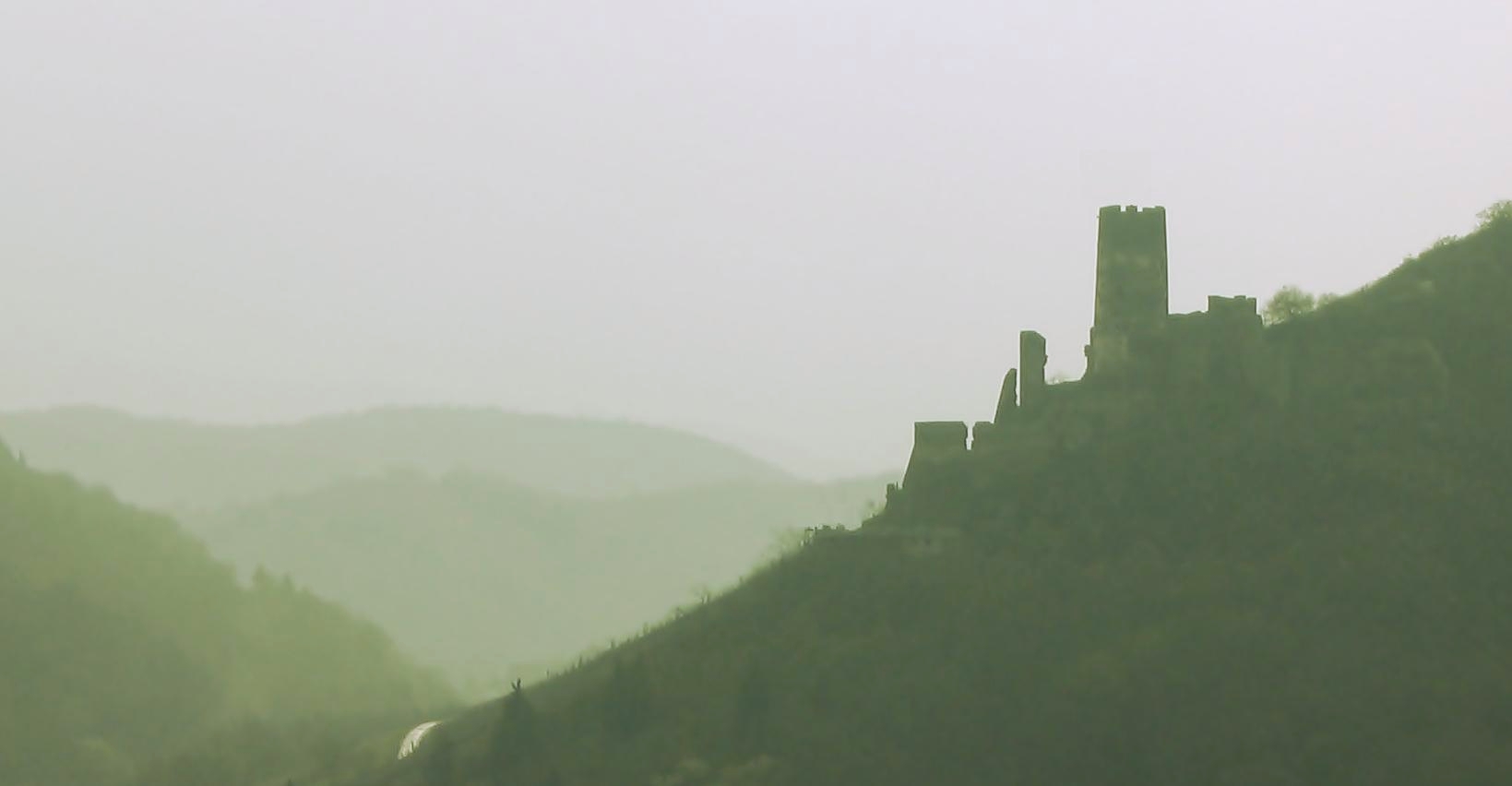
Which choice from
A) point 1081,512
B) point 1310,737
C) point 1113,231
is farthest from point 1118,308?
point 1310,737

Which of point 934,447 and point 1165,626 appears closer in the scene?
point 1165,626

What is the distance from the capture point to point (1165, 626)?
7881 centimetres

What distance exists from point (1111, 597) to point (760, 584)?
726 inches

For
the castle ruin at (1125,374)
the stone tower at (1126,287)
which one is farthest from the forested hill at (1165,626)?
the stone tower at (1126,287)

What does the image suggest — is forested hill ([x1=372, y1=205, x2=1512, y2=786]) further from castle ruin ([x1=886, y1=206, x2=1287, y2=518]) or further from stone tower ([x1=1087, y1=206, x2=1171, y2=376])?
stone tower ([x1=1087, y1=206, x2=1171, y2=376])

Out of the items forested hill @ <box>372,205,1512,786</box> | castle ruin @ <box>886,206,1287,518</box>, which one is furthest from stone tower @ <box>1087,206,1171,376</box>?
forested hill @ <box>372,205,1512,786</box>

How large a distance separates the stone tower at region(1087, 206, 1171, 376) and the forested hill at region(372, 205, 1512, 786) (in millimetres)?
4225

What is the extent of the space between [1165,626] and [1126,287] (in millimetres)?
18753

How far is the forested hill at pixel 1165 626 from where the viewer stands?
73750mm

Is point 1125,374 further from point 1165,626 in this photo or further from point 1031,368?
point 1165,626

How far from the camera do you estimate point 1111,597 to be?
266 ft

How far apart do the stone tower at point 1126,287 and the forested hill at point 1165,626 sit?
4.23 meters

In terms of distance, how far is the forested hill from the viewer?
73.8 metres

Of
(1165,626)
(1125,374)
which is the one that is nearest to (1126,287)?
(1125,374)
